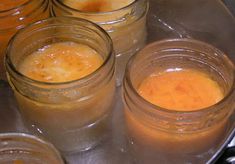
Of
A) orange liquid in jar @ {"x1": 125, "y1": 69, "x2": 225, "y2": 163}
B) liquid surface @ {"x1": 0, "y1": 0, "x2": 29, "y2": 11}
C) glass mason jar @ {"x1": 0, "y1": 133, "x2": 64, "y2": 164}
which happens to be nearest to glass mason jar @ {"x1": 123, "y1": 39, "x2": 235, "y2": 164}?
orange liquid in jar @ {"x1": 125, "y1": 69, "x2": 225, "y2": 163}

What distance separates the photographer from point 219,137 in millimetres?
787

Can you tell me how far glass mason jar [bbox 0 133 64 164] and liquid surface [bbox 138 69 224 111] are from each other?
0.19 metres

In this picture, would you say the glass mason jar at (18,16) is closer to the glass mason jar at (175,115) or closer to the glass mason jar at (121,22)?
the glass mason jar at (121,22)

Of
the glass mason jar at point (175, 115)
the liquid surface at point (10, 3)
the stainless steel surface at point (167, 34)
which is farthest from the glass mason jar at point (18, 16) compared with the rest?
the glass mason jar at point (175, 115)

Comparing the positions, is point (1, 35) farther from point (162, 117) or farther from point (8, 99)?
point (162, 117)

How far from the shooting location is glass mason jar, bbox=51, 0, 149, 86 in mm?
881

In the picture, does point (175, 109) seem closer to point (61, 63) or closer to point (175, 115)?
point (175, 115)

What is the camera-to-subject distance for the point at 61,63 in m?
0.84

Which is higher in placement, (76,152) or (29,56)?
(29,56)


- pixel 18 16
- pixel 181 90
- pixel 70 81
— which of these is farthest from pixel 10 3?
pixel 181 90

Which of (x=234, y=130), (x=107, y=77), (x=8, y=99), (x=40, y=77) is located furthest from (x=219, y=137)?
(x=8, y=99)

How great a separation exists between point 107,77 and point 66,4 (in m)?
0.25

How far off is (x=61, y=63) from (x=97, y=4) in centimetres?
17

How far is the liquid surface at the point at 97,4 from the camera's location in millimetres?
944
